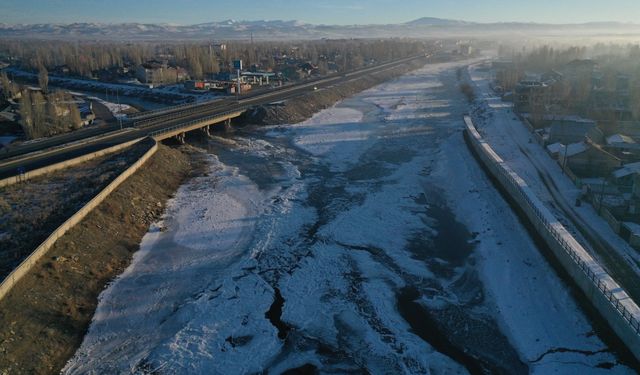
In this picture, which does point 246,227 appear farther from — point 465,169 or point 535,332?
point 465,169

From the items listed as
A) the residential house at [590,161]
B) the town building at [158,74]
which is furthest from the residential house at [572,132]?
the town building at [158,74]

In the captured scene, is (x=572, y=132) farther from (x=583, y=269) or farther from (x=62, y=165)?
(x=62, y=165)

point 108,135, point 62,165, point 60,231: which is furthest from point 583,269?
point 108,135

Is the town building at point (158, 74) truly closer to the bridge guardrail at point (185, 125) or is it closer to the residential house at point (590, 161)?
the bridge guardrail at point (185, 125)

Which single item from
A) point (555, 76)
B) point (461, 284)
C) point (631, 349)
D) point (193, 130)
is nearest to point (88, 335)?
point (461, 284)

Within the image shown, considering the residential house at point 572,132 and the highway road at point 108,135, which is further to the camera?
the residential house at point 572,132
